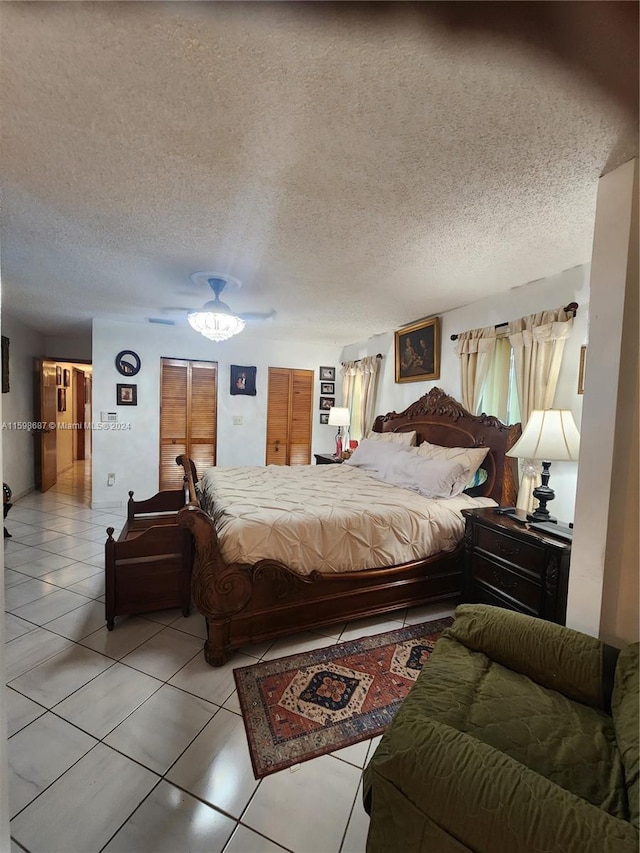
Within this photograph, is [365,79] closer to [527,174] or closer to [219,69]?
[219,69]

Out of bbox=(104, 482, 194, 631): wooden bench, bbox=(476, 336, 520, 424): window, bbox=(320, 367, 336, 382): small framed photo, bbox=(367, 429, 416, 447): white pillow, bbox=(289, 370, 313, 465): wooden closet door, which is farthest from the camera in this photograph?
bbox=(320, 367, 336, 382): small framed photo

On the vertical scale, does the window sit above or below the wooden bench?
above

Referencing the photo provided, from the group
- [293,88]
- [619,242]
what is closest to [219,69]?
[293,88]

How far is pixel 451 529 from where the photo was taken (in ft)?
8.30

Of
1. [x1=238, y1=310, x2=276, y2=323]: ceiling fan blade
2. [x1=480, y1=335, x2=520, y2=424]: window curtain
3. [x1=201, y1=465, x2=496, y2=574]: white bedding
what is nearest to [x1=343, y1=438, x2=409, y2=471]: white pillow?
[x1=201, y1=465, x2=496, y2=574]: white bedding

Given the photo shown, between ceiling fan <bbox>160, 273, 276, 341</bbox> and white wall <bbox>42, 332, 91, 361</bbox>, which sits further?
white wall <bbox>42, 332, 91, 361</bbox>

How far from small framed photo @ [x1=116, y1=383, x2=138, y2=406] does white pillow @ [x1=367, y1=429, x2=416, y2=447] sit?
317 cm

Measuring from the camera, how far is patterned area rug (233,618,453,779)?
1479 millimetres

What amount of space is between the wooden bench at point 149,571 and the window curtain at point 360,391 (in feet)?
10.5

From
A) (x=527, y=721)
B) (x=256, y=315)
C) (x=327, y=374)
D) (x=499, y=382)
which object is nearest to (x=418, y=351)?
(x=499, y=382)

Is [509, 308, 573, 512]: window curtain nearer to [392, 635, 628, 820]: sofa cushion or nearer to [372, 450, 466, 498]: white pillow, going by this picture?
[372, 450, 466, 498]: white pillow

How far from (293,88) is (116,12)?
50cm

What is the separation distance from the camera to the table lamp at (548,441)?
205 cm

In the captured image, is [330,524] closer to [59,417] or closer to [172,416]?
[172,416]
